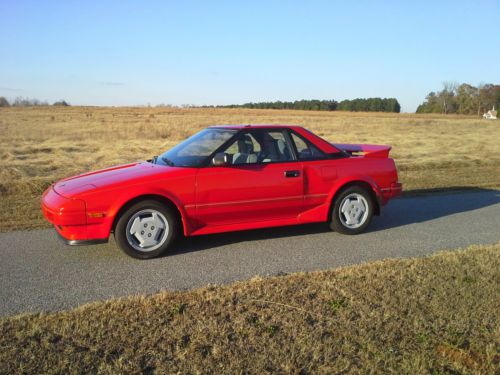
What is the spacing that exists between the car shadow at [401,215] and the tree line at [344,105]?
9945 centimetres

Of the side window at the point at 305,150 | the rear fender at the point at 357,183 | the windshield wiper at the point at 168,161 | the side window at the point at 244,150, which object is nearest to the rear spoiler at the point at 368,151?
the rear fender at the point at 357,183

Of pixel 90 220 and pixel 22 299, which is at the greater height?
pixel 90 220

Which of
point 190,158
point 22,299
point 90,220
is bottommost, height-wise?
point 22,299

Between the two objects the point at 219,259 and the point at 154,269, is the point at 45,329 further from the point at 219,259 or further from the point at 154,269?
the point at 219,259

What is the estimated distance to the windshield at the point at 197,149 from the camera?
5.80 m

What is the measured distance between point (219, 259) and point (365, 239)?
2.08 m

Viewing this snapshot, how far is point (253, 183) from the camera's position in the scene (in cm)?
580

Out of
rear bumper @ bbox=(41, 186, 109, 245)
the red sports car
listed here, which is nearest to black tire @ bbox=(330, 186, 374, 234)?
the red sports car

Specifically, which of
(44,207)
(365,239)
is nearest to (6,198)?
(44,207)

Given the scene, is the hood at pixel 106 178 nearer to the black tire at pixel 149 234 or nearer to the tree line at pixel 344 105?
the black tire at pixel 149 234

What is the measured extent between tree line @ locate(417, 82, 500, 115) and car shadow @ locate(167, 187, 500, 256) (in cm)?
9434

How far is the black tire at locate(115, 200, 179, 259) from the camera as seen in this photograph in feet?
17.2

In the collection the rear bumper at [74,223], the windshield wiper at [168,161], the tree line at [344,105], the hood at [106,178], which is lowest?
the rear bumper at [74,223]

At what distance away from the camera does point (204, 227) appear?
568 cm
